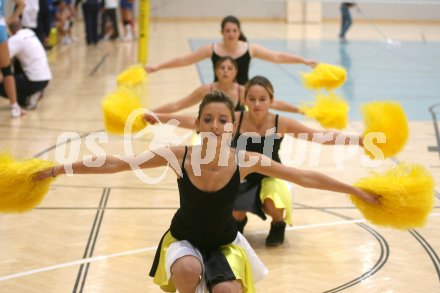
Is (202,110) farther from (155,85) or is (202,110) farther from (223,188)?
(155,85)

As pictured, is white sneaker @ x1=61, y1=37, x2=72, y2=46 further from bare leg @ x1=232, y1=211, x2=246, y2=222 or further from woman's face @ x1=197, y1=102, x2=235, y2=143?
woman's face @ x1=197, y1=102, x2=235, y2=143

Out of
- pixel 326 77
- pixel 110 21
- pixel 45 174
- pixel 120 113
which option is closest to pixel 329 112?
pixel 326 77

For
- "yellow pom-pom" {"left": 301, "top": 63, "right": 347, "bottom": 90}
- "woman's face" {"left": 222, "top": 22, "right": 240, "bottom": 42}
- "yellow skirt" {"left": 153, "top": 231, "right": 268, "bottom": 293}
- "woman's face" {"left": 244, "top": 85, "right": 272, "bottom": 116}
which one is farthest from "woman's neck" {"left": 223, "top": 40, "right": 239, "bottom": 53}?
"yellow skirt" {"left": 153, "top": 231, "right": 268, "bottom": 293}

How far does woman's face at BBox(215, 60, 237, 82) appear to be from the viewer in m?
5.54

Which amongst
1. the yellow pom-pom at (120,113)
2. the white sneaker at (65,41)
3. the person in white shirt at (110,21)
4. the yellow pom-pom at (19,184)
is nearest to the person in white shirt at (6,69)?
the yellow pom-pom at (120,113)

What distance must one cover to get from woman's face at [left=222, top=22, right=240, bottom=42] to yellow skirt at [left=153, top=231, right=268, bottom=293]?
10.5 ft

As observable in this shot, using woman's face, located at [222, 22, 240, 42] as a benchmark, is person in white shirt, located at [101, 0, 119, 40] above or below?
below

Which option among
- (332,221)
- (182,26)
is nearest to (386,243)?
(332,221)

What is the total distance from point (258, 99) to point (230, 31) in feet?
6.30

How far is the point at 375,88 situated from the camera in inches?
428

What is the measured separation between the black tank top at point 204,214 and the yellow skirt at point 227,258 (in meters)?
0.04

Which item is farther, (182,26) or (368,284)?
(182,26)

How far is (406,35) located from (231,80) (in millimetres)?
14180

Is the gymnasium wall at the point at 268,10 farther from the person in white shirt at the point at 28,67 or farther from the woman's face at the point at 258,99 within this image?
the woman's face at the point at 258,99
